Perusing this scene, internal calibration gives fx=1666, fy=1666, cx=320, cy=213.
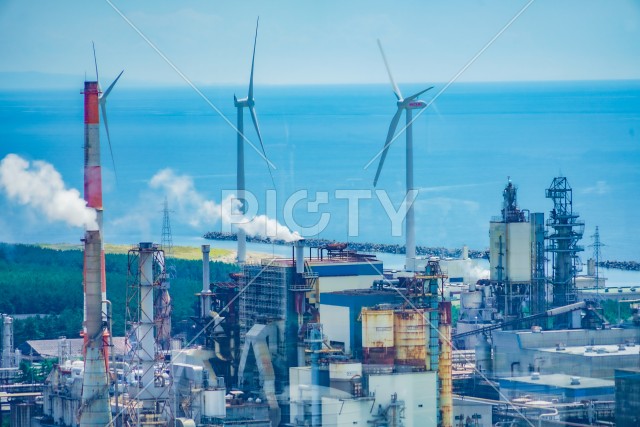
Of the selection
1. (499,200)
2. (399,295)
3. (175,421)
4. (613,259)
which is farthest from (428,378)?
(499,200)

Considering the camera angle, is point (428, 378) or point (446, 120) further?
point (446, 120)

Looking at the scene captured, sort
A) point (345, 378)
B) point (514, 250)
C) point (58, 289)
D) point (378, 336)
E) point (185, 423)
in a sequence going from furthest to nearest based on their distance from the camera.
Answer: point (58, 289) → point (514, 250) → point (378, 336) → point (345, 378) → point (185, 423)

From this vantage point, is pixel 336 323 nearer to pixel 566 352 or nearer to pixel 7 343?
pixel 566 352

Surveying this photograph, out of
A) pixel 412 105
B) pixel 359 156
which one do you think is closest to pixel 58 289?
pixel 412 105

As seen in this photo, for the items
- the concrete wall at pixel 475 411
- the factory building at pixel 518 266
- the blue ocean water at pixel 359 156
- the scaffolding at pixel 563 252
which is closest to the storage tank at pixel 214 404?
the concrete wall at pixel 475 411

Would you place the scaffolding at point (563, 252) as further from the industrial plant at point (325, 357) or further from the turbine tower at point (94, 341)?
the turbine tower at point (94, 341)

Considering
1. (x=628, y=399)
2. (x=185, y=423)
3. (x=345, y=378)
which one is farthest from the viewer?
(x=628, y=399)

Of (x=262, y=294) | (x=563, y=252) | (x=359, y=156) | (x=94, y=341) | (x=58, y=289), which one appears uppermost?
(x=359, y=156)

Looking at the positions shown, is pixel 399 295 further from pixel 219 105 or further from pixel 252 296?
pixel 219 105
